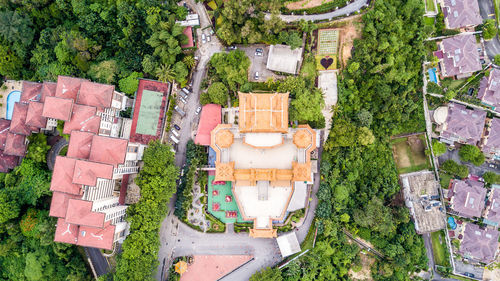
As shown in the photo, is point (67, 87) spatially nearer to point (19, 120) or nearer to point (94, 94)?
point (94, 94)

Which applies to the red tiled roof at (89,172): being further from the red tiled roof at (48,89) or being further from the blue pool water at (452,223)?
the blue pool water at (452,223)

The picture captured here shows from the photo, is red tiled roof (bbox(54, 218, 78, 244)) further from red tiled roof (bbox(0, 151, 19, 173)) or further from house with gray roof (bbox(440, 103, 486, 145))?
house with gray roof (bbox(440, 103, 486, 145))

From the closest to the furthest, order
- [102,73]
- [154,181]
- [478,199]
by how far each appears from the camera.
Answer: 1. [154,181]
2. [102,73]
3. [478,199]

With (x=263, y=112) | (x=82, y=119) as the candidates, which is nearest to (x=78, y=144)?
(x=82, y=119)

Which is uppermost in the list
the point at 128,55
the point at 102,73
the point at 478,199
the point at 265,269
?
the point at 128,55

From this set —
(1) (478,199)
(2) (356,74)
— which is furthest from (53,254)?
(1) (478,199)

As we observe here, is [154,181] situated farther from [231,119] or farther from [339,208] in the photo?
[339,208]

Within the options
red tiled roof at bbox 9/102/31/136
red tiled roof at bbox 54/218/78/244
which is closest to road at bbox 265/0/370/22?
red tiled roof at bbox 9/102/31/136

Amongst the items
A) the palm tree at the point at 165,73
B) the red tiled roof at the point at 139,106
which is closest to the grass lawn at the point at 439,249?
the red tiled roof at the point at 139,106
